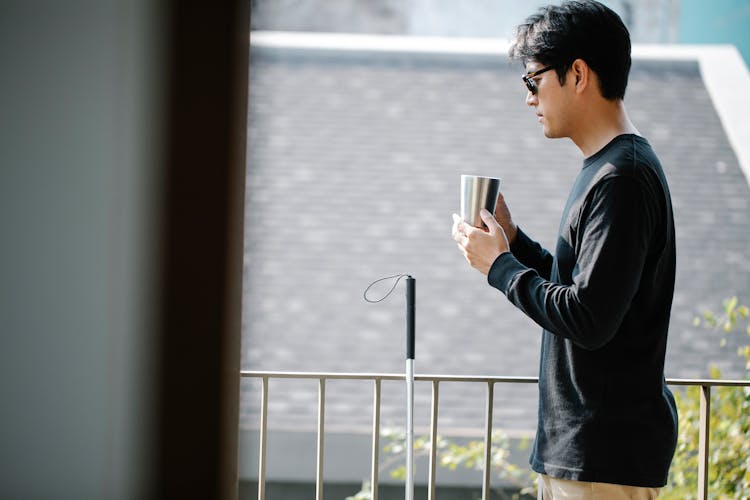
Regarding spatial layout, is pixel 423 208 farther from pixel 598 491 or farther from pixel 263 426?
pixel 598 491

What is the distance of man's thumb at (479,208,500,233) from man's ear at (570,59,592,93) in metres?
0.29

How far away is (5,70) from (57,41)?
0.09 metres

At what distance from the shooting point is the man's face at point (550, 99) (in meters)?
1.51

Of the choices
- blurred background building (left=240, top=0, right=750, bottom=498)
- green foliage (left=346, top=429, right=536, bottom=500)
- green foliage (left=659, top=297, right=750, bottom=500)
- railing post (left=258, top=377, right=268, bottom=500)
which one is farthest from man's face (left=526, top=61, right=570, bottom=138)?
blurred background building (left=240, top=0, right=750, bottom=498)

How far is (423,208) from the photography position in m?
5.34

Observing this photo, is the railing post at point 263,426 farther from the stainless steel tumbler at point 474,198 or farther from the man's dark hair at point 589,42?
the man's dark hair at point 589,42

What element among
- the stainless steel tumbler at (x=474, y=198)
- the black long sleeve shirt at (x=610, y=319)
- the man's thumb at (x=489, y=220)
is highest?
the stainless steel tumbler at (x=474, y=198)

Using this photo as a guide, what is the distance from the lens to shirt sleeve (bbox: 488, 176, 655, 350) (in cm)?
132

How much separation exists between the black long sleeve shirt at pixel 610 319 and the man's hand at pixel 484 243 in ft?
0.12

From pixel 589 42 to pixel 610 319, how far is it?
0.53 m

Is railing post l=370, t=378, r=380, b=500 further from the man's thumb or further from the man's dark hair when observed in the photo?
the man's dark hair

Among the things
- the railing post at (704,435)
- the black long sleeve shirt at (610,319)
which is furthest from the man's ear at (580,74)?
the railing post at (704,435)

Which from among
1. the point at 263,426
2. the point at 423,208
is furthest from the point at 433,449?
the point at 423,208

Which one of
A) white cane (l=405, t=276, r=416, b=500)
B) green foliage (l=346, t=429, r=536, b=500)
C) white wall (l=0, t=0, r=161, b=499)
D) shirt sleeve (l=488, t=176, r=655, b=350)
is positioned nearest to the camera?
white wall (l=0, t=0, r=161, b=499)
